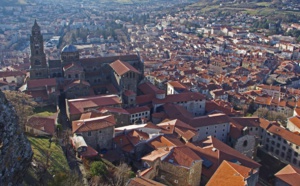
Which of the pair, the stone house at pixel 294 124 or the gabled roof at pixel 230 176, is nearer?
the gabled roof at pixel 230 176

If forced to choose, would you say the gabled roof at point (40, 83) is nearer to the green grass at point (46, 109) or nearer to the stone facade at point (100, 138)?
the green grass at point (46, 109)

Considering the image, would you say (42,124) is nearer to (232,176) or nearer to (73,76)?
(73,76)

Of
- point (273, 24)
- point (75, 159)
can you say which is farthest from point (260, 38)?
point (75, 159)

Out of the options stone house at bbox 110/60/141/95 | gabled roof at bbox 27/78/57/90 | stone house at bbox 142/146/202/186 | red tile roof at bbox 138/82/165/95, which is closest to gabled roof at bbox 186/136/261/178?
stone house at bbox 142/146/202/186

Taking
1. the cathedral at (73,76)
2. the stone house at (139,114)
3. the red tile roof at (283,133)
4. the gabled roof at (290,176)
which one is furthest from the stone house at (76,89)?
the gabled roof at (290,176)

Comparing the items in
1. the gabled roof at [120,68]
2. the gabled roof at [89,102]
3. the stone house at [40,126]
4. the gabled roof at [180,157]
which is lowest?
the gabled roof at [180,157]

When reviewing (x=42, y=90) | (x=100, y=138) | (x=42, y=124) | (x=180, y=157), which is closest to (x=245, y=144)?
(x=180, y=157)

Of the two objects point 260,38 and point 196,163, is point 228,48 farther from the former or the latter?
point 196,163
